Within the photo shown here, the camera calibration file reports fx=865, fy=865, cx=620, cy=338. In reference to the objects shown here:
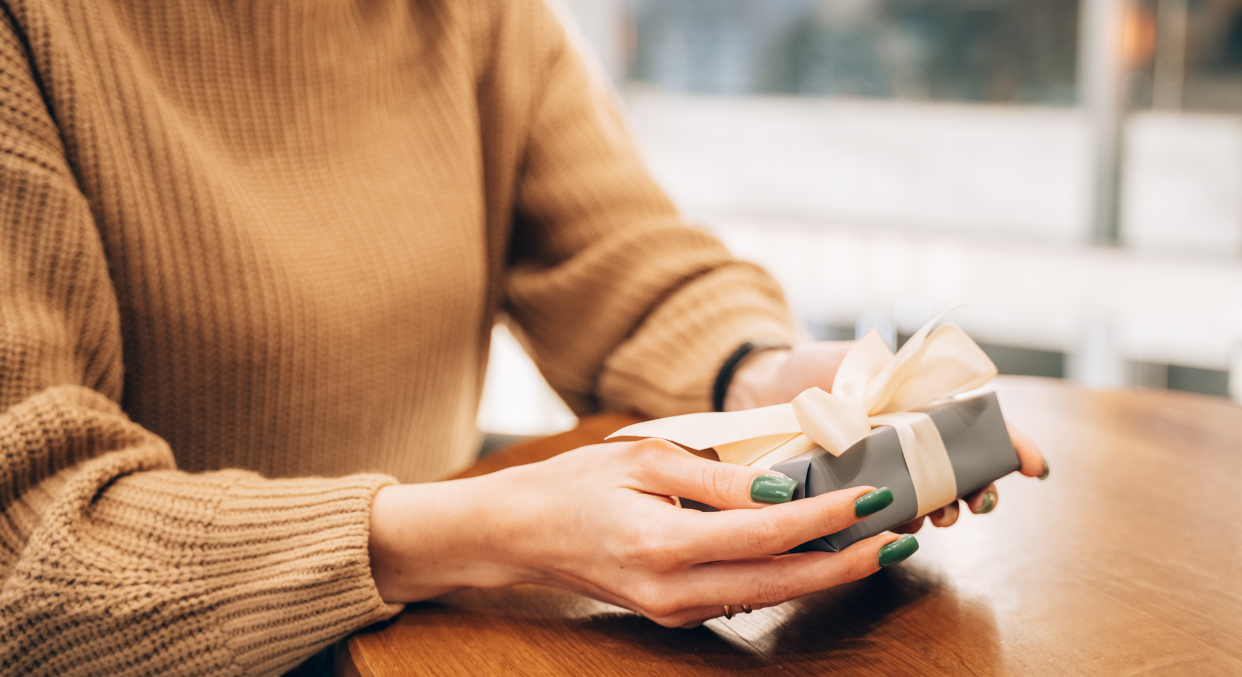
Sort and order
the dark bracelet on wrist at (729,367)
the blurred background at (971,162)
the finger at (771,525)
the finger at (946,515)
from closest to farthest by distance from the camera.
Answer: the finger at (771,525), the finger at (946,515), the dark bracelet on wrist at (729,367), the blurred background at (971,162)

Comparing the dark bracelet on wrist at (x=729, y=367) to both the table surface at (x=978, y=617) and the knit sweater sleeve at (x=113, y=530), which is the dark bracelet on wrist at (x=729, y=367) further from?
the knit sweater sleeve at (x=113, y=530)

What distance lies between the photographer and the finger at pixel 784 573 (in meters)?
0.44

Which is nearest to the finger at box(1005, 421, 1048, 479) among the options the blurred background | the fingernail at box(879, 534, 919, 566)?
the fingernail at box(879, 534, 919, 566)

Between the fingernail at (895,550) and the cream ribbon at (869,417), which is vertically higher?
the cream ribbon at (869,417)

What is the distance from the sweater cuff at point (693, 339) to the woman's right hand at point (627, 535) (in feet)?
0.92

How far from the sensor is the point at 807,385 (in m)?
0.65

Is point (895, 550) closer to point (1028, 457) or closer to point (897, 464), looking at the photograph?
point (897, 464)

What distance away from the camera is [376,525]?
0.53 m

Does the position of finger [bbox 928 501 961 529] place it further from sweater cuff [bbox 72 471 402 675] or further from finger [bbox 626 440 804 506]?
sweater cuff [bbox 72 471 402 675]

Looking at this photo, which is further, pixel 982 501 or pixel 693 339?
pixel 693 339

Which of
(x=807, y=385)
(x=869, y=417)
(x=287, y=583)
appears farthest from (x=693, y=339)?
(x=287, y=583)

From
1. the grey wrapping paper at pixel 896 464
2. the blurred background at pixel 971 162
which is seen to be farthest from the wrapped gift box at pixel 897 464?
the blurred background at pixel 971 162

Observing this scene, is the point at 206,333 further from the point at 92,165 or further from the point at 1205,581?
the point at 1205,581

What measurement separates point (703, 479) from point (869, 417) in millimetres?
124
